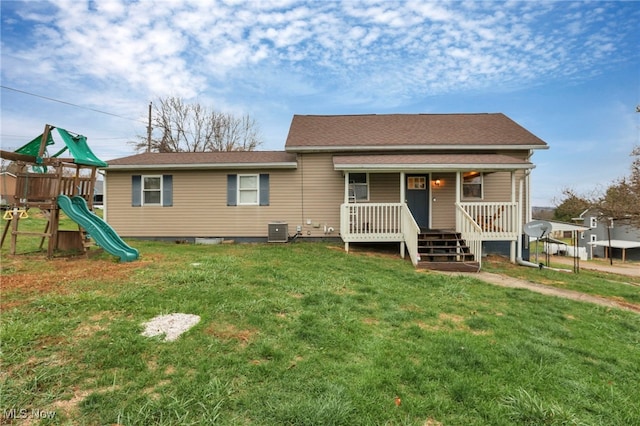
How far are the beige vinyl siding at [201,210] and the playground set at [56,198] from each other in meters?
3.45

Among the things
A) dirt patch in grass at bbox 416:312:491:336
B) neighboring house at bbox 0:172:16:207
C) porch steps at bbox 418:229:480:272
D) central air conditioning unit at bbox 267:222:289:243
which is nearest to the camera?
dirt patch in grass at bbox 416:312:491:336

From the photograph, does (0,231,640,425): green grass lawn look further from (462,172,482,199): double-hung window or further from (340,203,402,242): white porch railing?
(462,172,482,199): double-hung window

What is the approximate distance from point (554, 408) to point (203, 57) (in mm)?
19482

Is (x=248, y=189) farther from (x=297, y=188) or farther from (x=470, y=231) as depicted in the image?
(x=470, y=231)

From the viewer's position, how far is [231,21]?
9961 mm

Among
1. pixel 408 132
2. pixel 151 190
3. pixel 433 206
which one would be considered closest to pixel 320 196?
pixel 433 206

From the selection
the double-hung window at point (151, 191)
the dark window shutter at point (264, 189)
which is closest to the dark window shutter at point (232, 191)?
the dark window shutter at point (264, 189)

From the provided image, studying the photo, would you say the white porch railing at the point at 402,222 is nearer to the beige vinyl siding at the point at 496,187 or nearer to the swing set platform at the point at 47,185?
the beige vinyl siding at the point at 496,187

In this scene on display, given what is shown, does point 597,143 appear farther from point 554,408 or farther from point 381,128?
point 554,408

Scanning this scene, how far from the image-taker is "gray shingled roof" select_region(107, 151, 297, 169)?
34.2 ft

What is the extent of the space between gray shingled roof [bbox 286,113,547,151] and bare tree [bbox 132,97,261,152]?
1606cm

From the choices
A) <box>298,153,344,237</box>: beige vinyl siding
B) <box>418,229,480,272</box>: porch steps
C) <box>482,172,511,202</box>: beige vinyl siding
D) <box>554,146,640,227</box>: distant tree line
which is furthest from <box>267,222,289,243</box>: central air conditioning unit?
<box>554,146,640,227</box>: distant tree line

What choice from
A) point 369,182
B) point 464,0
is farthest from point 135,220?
point 464,0

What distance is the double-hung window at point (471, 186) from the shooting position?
1057 centimetres
